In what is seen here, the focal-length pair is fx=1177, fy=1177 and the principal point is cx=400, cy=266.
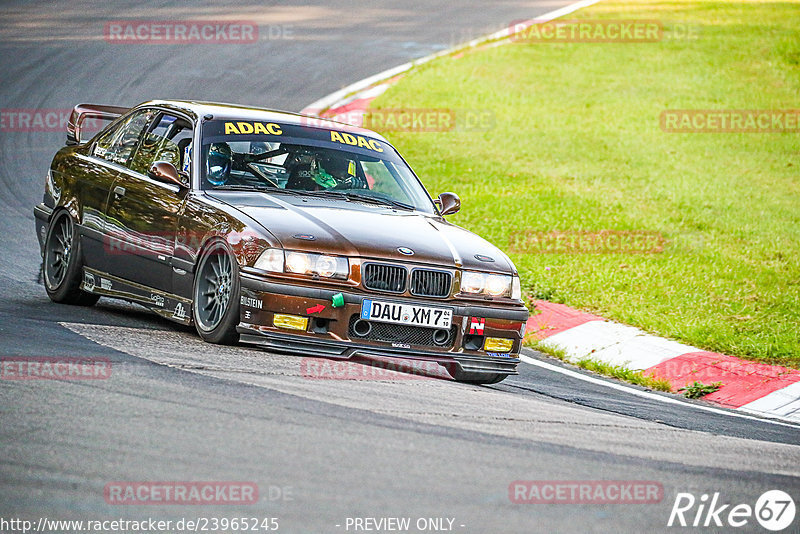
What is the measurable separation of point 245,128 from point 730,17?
20.6 meters

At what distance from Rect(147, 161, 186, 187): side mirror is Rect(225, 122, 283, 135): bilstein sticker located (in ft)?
1.60

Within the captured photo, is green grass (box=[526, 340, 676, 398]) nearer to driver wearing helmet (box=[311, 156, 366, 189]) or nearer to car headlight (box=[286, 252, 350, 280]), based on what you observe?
driver wearing helmet (box=[311, 156, 366, 189])

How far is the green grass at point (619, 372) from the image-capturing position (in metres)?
8.73

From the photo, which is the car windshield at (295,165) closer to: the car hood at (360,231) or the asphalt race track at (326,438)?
the car hood at (360,231)

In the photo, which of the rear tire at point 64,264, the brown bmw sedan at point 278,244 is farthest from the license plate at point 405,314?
the rear tire at point 64,264

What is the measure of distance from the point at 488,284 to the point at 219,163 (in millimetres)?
2029

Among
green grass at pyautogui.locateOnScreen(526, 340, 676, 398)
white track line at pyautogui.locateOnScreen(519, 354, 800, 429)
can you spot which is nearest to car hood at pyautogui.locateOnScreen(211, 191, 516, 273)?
white track line at pyautogui.locateOnScreen(519, 354, 800, 429)

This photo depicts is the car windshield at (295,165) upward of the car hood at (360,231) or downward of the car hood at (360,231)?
upward

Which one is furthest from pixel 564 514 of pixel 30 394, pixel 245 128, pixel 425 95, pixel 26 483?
pixel 425 95

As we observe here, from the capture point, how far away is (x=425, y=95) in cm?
1919

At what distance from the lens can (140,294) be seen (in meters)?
7.96

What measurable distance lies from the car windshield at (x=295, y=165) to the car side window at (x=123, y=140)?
897 millimetres

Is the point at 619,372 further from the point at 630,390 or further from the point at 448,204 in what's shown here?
the point at 448,204

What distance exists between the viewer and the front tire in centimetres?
688
